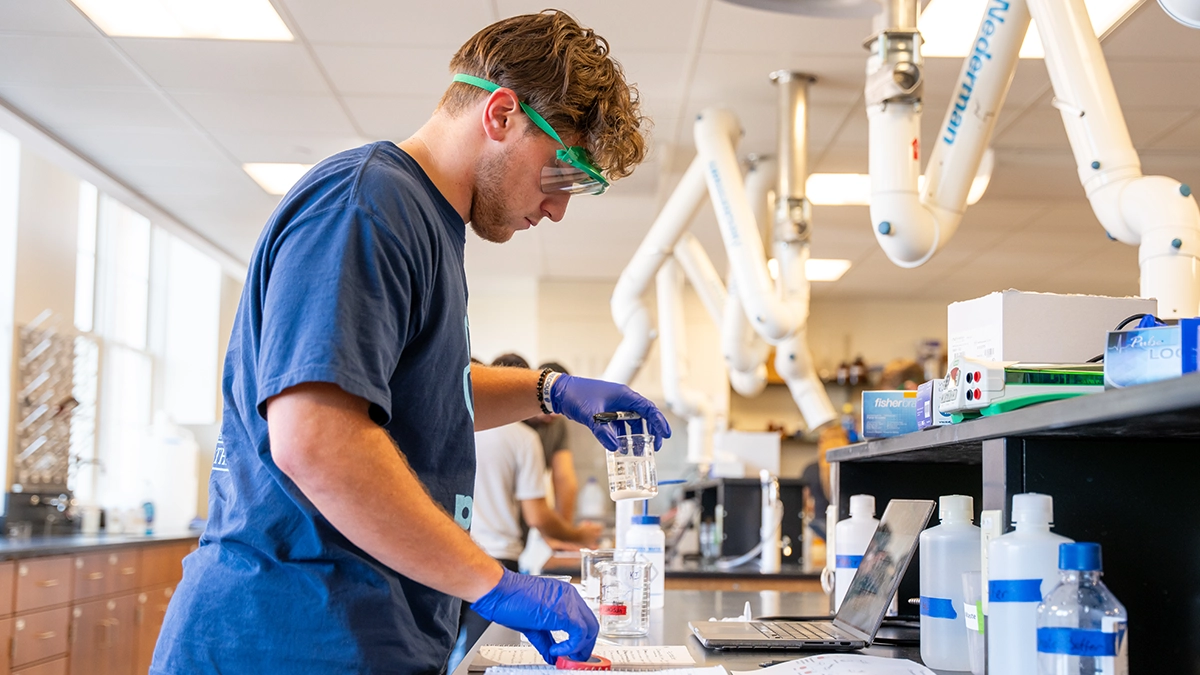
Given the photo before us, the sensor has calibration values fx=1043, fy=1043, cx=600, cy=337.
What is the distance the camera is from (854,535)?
1.88 meters

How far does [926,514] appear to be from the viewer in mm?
1506

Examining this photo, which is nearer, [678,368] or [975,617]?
[975,617]

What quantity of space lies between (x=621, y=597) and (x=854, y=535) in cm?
44

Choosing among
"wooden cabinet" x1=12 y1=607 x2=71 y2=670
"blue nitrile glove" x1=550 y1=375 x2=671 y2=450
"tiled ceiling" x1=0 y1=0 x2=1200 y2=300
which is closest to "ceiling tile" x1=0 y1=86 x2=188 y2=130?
"tiled ceiling" x1=0 y1=0 x2=1200 y2=300

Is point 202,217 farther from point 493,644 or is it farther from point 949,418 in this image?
point 949,418

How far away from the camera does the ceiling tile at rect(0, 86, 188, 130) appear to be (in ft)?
14.8

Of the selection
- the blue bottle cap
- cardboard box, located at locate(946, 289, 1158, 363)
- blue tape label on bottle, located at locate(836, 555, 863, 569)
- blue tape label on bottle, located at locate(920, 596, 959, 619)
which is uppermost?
cardboard box, located at locate(946, 289, 1158, 363)

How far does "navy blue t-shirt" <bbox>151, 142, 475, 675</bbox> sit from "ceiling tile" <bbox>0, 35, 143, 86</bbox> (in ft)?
11.0

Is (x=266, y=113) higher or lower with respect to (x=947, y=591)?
higher

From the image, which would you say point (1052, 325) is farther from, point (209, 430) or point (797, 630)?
point (209, 430)

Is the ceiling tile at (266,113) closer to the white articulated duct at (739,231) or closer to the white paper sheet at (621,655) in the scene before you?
the white articulated duct at (739,231)

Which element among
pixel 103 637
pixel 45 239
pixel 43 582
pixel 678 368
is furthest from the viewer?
pixel 678 368

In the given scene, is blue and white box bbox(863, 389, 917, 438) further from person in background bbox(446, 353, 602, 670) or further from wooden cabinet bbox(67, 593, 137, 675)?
wooden cabinet bbox(67, 593, 137, 675)

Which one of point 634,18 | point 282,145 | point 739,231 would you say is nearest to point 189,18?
point 282,145
